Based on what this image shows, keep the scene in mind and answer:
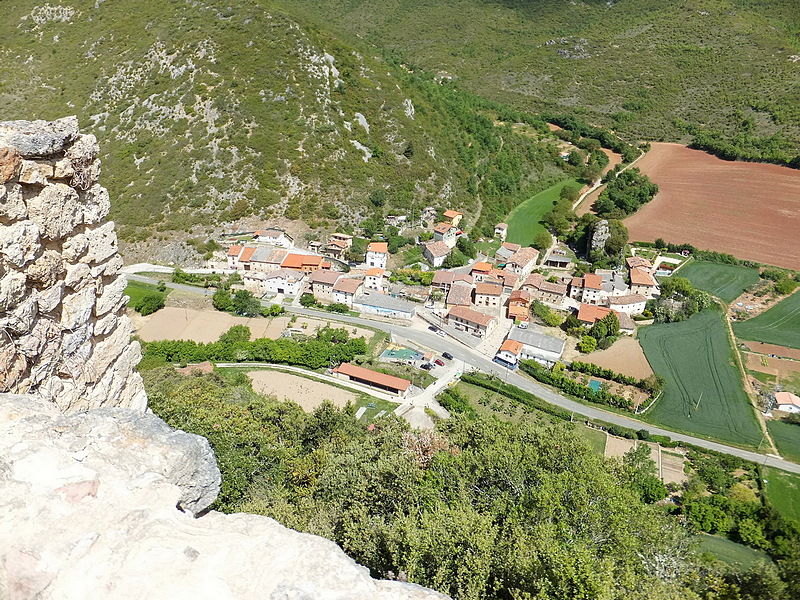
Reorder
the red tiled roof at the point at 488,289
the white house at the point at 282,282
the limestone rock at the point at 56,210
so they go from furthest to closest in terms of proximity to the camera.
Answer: the white house at the point at 282,282
the red tiled roof at the point at 488,289
the limestone rock at the point at 56,210

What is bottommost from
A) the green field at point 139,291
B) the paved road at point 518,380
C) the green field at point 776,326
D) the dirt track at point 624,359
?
the paved road at point 518,380

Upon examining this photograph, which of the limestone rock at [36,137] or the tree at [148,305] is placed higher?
the limestone rock at [36,137]

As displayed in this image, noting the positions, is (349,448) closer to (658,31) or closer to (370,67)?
(370,67)

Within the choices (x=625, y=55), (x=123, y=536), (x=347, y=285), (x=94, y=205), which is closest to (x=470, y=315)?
(x=347, y=285)

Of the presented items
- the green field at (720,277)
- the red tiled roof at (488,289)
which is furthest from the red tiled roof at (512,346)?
the green field at (720,277)

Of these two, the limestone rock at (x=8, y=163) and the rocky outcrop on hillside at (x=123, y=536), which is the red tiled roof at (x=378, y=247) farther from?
the rocky outcrop on hillside at (x=123, y=536)

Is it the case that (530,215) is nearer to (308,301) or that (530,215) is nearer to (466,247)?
(466,247)
